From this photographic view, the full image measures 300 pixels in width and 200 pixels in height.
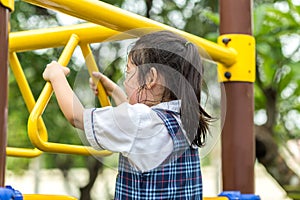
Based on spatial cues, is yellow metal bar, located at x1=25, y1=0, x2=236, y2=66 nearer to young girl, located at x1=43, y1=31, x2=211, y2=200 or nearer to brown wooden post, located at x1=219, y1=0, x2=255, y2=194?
young girl, located at x1=43, y1=31, x2=211, y2=200

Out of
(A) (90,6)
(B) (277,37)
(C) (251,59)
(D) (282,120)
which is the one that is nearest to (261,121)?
(D) (282,120)

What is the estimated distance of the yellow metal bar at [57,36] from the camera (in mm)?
1453

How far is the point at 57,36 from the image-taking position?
150 centimetres

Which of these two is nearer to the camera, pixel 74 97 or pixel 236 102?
pixel 74 97

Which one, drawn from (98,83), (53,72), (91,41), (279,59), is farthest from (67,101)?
(279,59)

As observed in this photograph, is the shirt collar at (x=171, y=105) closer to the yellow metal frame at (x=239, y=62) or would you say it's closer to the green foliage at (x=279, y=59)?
the yellow metal frame at (x=239, y=62)

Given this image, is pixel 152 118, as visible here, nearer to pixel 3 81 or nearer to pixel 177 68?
pixel 177 68

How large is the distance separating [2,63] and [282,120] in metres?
2.60

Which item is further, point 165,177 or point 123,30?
point 123,30

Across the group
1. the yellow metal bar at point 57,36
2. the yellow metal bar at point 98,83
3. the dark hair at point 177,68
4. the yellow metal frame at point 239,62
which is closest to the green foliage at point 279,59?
the yellow metal frame at point 239,62

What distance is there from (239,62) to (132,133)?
0.73 m

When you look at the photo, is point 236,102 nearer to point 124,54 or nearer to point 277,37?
point 124,54

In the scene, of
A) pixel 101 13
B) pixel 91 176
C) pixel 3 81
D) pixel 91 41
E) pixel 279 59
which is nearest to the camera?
pixel 3 81

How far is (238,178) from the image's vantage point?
1700mm
